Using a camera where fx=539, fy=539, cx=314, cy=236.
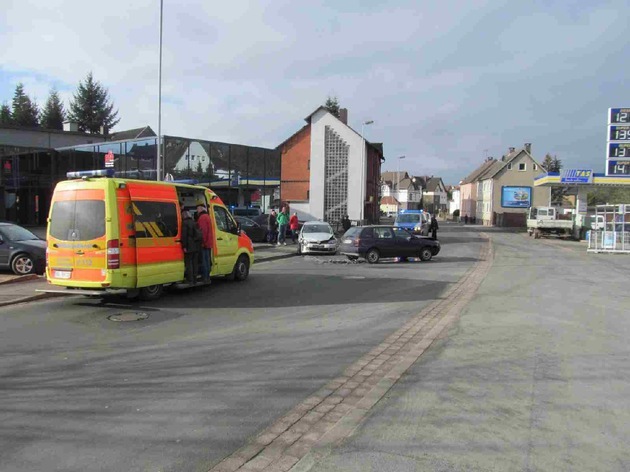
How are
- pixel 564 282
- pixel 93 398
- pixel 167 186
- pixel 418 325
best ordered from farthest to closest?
1. pixel 564 282
2. pixel 167 186
3. pixel 418 325
4. pixel 93 398

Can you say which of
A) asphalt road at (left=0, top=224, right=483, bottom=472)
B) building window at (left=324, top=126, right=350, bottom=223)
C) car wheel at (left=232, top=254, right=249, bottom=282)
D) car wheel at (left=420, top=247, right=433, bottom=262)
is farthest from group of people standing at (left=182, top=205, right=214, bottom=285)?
building window at (left=324, top=126, right=350, bottom=223)

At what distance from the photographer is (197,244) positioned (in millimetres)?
11625

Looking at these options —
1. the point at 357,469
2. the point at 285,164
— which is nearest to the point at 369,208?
the point at 285,164

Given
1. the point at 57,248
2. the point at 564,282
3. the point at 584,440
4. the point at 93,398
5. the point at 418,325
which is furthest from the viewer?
the point at 564,282

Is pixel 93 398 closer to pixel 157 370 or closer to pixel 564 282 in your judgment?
pixel 157 370

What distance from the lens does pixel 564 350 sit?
723cm

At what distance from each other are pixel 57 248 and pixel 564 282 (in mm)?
12953

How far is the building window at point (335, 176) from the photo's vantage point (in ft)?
171

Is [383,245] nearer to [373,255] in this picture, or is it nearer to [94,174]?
[373,255]

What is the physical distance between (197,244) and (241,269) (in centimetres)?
274

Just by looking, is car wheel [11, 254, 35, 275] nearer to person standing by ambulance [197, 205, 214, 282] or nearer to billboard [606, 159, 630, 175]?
person standing by ambulance [197, 205, 214, 282]

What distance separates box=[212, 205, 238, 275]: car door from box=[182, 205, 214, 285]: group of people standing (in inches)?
23.5

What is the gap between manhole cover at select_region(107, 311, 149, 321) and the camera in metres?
9.02

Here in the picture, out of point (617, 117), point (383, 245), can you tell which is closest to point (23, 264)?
point (383, 245)
